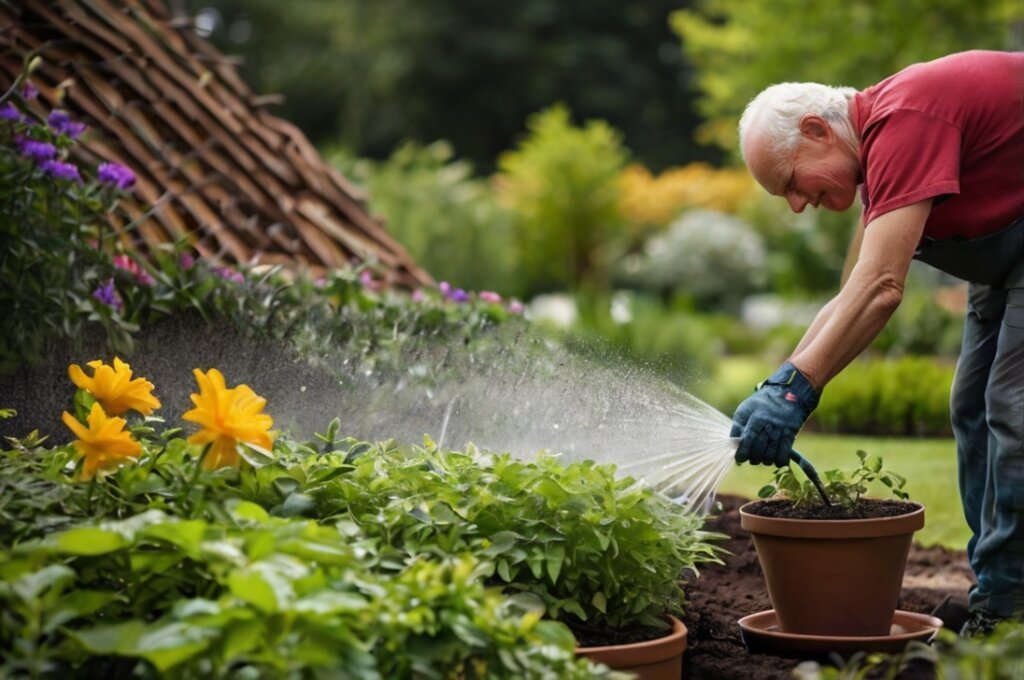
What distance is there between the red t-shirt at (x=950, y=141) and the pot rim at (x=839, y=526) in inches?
26.1

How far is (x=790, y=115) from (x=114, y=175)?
6.10 feet

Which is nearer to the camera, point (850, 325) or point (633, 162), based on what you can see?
point (850, 325)

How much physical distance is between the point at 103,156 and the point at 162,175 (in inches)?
11.8

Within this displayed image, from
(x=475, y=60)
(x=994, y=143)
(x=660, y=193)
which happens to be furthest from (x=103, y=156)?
(x=475, y=60)

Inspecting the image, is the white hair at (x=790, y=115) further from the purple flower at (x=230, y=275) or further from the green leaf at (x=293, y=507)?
the purple flower at (x=230, y=275)

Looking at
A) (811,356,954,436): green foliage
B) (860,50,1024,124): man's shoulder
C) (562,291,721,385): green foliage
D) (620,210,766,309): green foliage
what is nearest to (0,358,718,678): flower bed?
(860,50,1024,124): man's shoulder

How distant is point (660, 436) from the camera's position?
2.69 meters

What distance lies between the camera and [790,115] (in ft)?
9.00

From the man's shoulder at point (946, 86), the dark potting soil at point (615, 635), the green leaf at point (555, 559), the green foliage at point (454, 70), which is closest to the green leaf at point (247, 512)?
the green leaf at point (555, 559)

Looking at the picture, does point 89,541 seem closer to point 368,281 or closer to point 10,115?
point 10,115

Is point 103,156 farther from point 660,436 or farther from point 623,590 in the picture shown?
point 623,590

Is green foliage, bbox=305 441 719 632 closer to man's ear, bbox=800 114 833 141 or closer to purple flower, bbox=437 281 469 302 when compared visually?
man's ear, bbox=800 114 833 141

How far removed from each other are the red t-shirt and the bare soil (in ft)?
2.78

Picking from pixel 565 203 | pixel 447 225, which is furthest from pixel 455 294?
pixel 565 203
